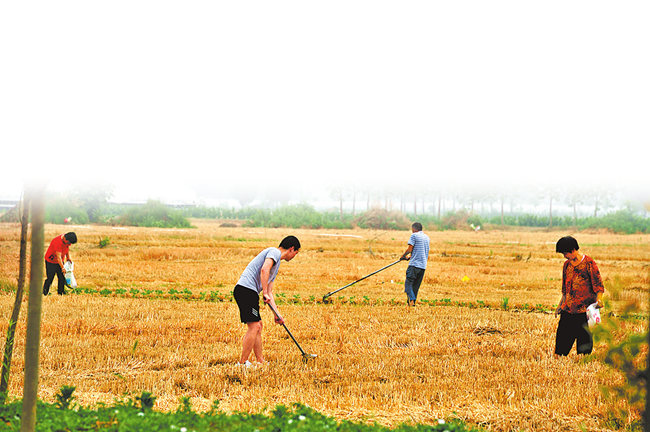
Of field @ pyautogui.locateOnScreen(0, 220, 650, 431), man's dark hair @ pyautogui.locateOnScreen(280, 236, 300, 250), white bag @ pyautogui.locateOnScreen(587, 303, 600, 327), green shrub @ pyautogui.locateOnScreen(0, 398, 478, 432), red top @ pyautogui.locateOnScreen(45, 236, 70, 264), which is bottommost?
field @ pyautogui.locateOnScreen(0, 220, 650, 431)

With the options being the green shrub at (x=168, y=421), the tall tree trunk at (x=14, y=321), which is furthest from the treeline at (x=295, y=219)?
the green shrub at (x=168, y=421)

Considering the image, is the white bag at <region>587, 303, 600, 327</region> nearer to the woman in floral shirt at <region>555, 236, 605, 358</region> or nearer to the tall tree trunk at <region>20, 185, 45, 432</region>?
the woman in floral shirt at <region>555, 236, 605, 358</region>

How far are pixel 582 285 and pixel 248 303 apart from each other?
4.49m

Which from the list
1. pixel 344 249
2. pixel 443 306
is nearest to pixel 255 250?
pixel 344 249

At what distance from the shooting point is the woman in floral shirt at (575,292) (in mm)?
7613

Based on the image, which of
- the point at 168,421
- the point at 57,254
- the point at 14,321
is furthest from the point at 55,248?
the point at 168,421

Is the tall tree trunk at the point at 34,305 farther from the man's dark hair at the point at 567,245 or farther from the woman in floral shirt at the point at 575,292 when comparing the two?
the man's dark hair at the point at 567,245

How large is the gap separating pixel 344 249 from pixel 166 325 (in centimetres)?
2075

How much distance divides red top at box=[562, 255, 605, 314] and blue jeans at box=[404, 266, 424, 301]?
479 centimetres

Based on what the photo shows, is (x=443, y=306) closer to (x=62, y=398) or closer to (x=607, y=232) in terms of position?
(x=62, y=398)

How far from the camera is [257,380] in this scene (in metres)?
6.54

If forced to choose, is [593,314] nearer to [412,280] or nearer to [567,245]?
[567,245]

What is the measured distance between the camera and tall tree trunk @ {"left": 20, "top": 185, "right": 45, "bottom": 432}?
3.52 meters

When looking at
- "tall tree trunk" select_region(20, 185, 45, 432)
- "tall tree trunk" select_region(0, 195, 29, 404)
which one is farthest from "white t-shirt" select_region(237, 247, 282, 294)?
"tall tree trunk" select_region(20, 185, 45, 432)
